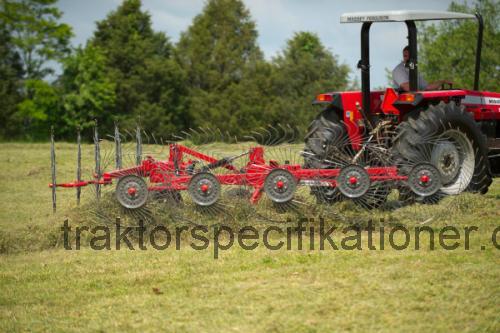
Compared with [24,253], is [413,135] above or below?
above

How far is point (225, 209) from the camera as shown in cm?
792

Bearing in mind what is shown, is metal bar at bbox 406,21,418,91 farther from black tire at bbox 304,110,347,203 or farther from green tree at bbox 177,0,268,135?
green tree at bbox 177,0,268,135

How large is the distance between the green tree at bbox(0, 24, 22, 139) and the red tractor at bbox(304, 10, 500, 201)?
33.6m

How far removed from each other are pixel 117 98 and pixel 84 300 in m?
36.8

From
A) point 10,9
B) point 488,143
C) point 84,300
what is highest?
point 10,9

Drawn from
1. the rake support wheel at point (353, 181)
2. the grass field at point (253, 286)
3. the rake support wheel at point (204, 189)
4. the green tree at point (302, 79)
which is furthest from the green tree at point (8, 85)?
the rake support wheel at point (353, 181)

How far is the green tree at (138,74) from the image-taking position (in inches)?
1609

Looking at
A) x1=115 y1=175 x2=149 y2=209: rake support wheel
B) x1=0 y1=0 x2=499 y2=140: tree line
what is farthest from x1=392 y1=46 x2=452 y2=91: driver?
x1=0 y1=0 x2=499 y2=140: tree line

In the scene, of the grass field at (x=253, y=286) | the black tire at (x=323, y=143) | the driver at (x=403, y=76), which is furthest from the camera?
the driver at (x=403, y=76)

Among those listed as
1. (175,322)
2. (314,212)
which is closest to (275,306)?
(175,322)

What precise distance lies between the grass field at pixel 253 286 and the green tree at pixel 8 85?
34409mm

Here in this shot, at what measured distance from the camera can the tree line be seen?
40.7 meters

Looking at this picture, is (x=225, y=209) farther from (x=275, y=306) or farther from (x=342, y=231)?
(x=275, y=306)

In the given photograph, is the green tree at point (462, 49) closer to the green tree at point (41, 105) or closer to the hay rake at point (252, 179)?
the green tree at point (41, 105)
